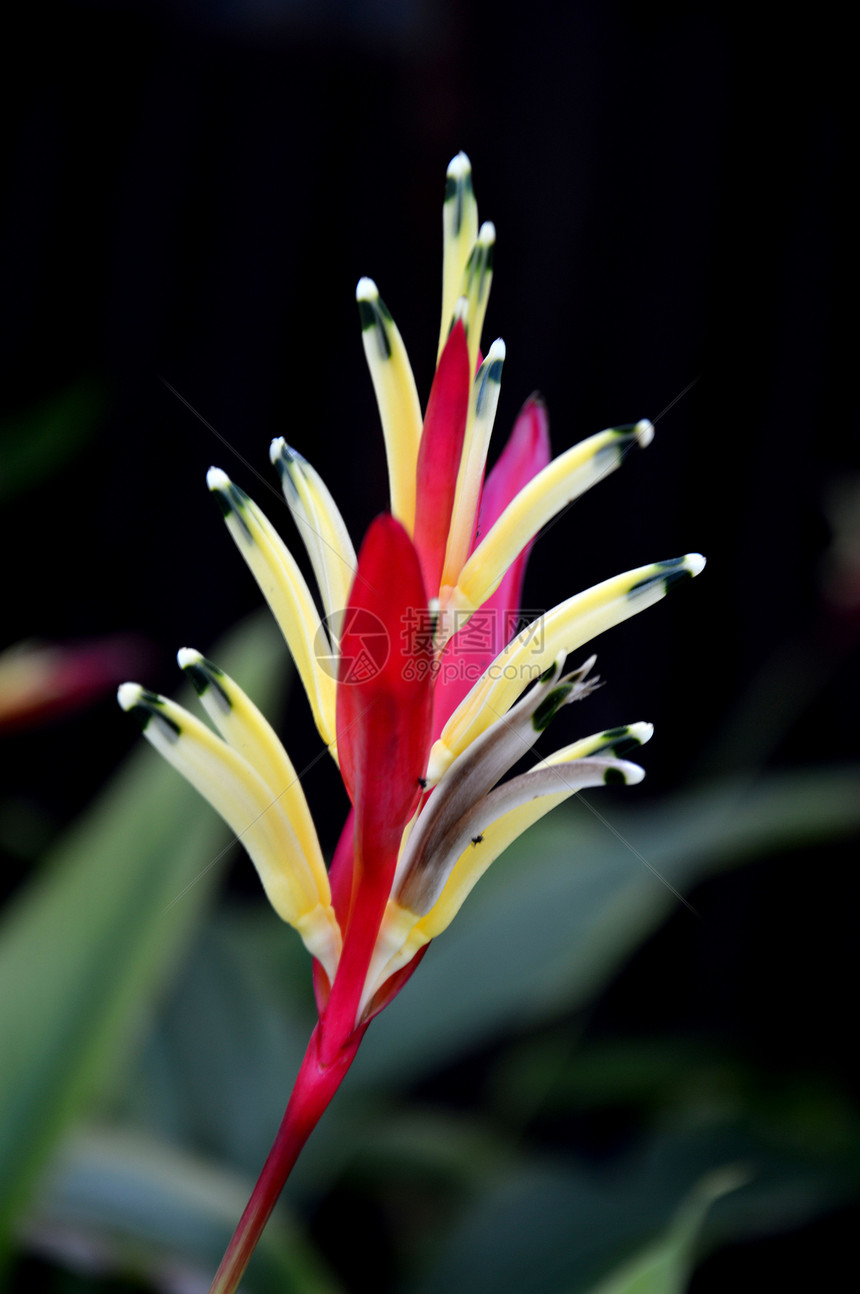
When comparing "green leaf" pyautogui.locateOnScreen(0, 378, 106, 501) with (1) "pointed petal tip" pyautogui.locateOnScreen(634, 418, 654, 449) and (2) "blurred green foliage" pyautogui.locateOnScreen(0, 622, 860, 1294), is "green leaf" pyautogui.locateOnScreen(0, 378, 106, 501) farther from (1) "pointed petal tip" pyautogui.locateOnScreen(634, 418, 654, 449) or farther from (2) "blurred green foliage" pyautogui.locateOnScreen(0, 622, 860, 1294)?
(1) "pointed petal tip" pyautogui.locateOnScreen(634, 418, 654, 449)

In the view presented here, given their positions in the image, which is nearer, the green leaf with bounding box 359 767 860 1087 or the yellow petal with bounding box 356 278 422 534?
the yellow petal with bounding box 356 278 422 534

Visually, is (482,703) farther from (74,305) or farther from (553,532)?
(74,305)

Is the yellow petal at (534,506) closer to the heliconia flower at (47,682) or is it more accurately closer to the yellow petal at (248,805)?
the yellow petal at (248,805)

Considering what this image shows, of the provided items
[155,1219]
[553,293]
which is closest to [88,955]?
[155,1219]

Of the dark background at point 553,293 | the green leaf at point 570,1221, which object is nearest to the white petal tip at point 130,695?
the green leaf at point 570,1221

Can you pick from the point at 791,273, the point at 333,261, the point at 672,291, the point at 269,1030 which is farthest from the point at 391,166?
the point at 269,1030

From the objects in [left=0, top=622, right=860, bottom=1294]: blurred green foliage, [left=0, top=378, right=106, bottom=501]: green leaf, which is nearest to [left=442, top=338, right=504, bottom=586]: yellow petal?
[left=0, top=622, right=860, bottom=1294]: blurred green foliage

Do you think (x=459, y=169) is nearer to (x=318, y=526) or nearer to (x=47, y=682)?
(x=318, y=526)
